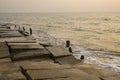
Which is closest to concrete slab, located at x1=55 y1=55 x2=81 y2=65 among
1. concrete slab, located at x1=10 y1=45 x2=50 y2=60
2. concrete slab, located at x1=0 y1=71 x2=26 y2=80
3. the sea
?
concrete slab, located at x1=10 y1=45 x2=50 y2=60

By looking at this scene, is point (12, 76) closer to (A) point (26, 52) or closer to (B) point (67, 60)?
(A) point (26, 52)

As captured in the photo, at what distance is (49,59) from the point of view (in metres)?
10.5

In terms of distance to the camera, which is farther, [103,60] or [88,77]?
[103,60]

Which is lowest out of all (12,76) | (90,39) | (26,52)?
(90,39)

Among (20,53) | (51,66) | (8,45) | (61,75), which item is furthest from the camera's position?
(8,45)

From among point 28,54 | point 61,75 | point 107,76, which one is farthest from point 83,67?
point 28,54

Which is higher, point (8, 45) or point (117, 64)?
point (8, 45)

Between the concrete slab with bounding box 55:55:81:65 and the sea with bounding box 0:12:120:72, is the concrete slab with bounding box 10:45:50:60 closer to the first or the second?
the concrete slab with bounding box 55:55:81:65

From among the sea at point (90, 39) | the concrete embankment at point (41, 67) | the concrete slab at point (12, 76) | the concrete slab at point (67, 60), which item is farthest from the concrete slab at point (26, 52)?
the sea at point (90, 39)

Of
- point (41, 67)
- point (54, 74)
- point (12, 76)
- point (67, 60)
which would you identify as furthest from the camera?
point (67, 60)

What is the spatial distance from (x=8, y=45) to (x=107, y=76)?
608 centimetres

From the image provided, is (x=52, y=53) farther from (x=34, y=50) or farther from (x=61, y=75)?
(x=61, y=75)

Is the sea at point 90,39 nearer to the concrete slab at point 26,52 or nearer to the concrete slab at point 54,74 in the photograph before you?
the concrete slab at point 26,52

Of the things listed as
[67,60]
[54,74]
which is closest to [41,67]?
[54,74]
